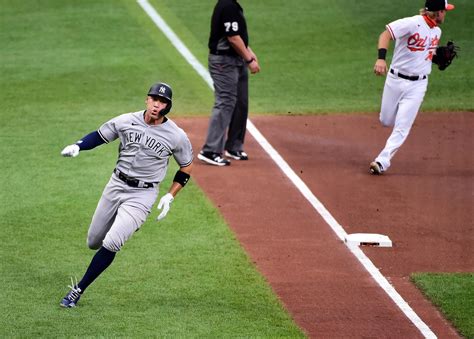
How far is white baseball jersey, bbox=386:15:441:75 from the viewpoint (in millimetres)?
13625

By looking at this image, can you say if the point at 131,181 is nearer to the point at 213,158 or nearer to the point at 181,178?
the point at 181,178

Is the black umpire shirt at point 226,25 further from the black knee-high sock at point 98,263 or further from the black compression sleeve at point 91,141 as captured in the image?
the black knee-high sock at point 98,263

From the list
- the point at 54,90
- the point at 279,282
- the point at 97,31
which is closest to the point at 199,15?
the point at 97,31

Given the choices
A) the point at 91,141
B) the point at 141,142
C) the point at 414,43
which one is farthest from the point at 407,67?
the point at 91,141

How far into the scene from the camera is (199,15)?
21.4 m

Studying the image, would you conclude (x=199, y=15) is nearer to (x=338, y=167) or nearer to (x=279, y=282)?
(x=338, y=167)

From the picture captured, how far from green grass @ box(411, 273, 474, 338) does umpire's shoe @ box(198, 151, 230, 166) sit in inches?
153

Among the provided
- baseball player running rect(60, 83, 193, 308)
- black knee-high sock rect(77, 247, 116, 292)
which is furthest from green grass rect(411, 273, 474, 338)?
black knee-high sock rect(77, 247, 116, 292)

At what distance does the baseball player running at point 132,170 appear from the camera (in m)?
9.91

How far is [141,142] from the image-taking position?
1003 centimetres

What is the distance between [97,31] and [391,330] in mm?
11782

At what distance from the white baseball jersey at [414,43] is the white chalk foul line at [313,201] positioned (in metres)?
1.79

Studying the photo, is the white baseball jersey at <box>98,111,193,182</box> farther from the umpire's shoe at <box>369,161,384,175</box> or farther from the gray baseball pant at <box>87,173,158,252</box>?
the umpire's shoe at <box>369,161,384,175</box>

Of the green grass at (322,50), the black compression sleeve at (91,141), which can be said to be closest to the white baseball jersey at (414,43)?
the green grass at (322,50)
